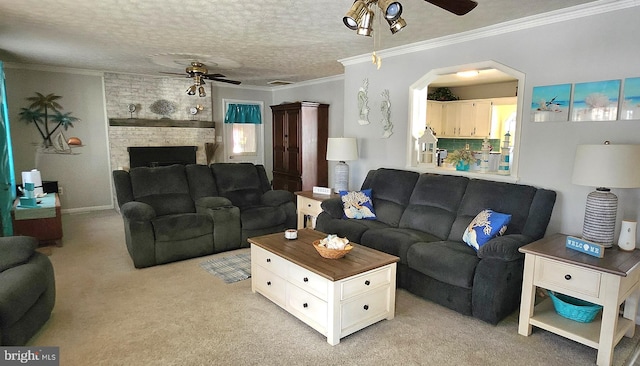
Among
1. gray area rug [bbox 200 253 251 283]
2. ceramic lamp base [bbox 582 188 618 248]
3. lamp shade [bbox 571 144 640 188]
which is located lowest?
gray area rug [bbox 200 253 251 283]

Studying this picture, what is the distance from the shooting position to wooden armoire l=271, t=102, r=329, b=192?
269 inches

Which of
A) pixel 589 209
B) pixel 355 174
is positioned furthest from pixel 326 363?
pixel 355 174

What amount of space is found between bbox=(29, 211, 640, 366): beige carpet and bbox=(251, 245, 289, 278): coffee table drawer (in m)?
0.32

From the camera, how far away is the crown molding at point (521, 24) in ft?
9.07

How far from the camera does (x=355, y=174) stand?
520cm

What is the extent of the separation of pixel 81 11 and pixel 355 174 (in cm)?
355

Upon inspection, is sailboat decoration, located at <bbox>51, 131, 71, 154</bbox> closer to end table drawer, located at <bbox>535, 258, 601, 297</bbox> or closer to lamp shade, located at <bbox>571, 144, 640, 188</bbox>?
end table drawer, located at <bbox>535, 258, 601, 297</bbox>

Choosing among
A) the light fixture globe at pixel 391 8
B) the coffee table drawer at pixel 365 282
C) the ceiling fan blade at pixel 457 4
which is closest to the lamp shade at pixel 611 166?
the ceiling fan blade at pixel 457 4

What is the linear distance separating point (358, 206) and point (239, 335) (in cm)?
197

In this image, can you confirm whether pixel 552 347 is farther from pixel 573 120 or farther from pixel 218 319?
pixel 218 319

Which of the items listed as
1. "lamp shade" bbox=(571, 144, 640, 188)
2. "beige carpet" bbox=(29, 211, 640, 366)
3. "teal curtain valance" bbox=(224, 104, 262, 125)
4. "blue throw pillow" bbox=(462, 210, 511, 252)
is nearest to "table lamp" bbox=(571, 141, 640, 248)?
Result: "lamp shade" bbox=(571, 144, 640, 188)

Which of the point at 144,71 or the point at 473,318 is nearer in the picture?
the point at 473,318

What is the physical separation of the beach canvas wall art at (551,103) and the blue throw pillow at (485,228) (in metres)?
0.96

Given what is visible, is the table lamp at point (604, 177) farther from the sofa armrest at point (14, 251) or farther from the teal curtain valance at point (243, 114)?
the teal curtain valance at point (243, 114)
